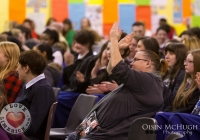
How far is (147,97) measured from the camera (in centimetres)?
375

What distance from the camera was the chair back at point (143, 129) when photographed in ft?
10.3

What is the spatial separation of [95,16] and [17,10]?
1.91 metres

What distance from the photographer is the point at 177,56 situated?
5.52 metres

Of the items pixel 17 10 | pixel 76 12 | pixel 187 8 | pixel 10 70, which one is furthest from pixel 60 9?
pixel 10 70

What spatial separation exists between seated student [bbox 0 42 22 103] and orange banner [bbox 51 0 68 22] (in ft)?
21.5

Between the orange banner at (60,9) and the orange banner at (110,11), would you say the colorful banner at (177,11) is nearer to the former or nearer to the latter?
the orange banner at (110,11)

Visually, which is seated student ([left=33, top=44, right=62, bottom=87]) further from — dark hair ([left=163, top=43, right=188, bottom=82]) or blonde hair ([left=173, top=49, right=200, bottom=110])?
blonde hair ([left=173, top=49, right=200, bottom=110])

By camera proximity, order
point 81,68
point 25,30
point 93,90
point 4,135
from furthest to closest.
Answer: point 25,30
point 81,68
point 93,90
point 4,135

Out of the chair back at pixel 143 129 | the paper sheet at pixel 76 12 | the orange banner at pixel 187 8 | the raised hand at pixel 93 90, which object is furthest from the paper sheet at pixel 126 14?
the chair back at pixel 143 129

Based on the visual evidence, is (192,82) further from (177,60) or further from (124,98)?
(124,98)

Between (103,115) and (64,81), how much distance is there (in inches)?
130

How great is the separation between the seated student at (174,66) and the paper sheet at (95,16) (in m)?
5.73

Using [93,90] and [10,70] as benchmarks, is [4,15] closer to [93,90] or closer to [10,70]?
[93,90]

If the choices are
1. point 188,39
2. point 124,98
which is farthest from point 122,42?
point 188,39
